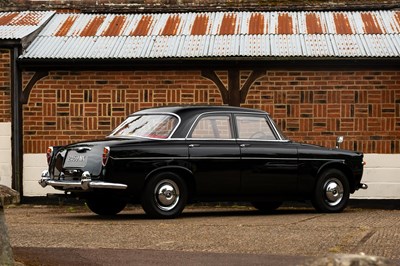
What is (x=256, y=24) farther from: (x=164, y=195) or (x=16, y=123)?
(x=164, y=195)

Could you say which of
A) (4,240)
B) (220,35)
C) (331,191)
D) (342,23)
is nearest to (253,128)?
(331,191)

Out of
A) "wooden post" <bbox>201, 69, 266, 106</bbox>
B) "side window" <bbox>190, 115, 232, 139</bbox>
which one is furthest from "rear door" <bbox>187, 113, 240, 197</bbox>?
"wooden post" <bbox>201, 69, 266, 106</bbox>

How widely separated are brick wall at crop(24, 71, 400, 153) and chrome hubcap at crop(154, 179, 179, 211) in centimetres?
427

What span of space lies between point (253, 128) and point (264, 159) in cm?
45

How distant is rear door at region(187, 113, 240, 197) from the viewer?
11.4 meters

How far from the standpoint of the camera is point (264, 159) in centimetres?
1187

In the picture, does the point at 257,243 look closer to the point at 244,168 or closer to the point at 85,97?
the point at 244,168

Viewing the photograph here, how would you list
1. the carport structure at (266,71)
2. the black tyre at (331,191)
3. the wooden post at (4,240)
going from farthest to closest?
the carport structure at (266,71), the black tyre at (331,191), the wooden post at (4,240)

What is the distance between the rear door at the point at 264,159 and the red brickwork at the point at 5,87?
4924 mm

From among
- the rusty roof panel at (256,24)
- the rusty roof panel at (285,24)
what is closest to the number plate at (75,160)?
the rusty roof panel at (256,24)

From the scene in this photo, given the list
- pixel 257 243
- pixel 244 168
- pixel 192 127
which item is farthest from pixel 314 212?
pixel 257 243

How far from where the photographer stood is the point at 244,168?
11.7m

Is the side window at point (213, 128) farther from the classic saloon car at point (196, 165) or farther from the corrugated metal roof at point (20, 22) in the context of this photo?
the corrugated metal roof at point (20, 22)

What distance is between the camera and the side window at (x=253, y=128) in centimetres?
1191
